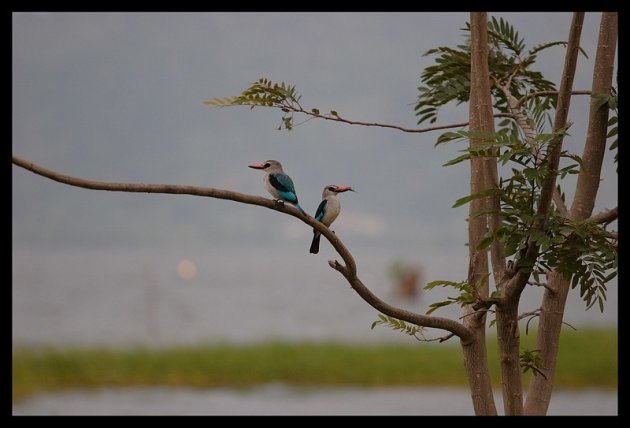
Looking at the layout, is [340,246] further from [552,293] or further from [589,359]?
[589,359]

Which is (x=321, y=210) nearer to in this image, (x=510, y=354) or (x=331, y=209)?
(x=331, y=209)

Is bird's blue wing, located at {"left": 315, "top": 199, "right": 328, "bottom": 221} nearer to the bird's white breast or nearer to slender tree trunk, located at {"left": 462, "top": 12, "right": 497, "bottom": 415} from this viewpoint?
the bird's white breast

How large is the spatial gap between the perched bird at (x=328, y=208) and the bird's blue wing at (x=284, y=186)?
15.9 inches

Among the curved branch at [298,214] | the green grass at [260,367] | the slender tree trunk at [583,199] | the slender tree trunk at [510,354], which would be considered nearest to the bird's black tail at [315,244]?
the curved branch at [298,214]

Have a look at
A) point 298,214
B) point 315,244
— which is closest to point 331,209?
point 315,244

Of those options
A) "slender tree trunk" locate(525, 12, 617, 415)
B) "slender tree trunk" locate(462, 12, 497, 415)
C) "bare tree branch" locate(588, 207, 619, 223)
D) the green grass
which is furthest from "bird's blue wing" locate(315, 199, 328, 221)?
the green grass

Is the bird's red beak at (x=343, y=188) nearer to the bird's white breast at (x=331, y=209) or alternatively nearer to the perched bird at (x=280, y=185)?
the bird's white breast at (x=331, y=209)

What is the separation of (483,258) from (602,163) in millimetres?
815

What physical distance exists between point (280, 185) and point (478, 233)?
1016mm

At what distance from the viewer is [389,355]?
12867 mm

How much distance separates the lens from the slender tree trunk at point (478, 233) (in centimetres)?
388

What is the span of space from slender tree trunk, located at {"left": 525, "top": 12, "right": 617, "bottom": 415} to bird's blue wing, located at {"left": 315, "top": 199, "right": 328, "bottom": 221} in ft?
4.00

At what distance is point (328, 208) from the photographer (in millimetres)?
4148

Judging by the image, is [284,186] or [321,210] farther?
[321,210]
